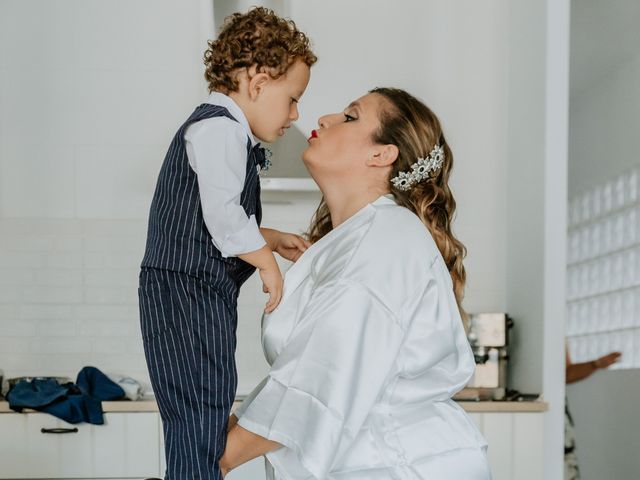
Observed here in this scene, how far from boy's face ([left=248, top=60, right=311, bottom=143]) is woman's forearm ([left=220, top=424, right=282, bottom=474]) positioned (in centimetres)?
61

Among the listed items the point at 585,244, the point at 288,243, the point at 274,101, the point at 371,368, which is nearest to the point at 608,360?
the point at 585,244

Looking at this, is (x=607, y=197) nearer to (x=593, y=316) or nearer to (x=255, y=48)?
(x=593, y=316)

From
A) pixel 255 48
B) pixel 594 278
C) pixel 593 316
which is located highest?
pixel 255 48

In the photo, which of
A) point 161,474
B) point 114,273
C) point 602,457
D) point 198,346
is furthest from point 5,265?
point 602,457

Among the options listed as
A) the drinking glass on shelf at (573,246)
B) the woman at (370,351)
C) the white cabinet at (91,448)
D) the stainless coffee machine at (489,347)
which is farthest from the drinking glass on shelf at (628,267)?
the woman at (370,351)

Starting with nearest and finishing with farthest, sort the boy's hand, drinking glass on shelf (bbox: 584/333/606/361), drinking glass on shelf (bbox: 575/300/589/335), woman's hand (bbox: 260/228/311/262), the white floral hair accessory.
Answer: the boy's hand < the white floral hair accessory < woman's hand (bbox: 260/228/311/262) < drinking glass on shelf (bbox: 584/333/606/361) < drinking glass on shelf (bbox: 575/300/589/335)

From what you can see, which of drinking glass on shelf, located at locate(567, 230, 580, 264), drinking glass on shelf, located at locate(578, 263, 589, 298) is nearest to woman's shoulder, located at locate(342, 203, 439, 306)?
drinking glass on shelf, located at locate(578, 263, 589, 298)

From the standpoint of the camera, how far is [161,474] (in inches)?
134

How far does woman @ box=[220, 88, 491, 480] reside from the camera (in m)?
1.63

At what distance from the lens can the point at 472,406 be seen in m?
3.42

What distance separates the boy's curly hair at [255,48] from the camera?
6.15 ft

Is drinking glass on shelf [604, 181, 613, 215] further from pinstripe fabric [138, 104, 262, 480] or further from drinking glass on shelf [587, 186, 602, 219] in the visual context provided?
pinstripe fabric [138, 104, 262, 480]

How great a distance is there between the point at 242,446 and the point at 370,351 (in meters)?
0.33

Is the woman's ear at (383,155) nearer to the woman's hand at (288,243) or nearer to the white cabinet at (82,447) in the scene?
the woman's hand at (288,243)
